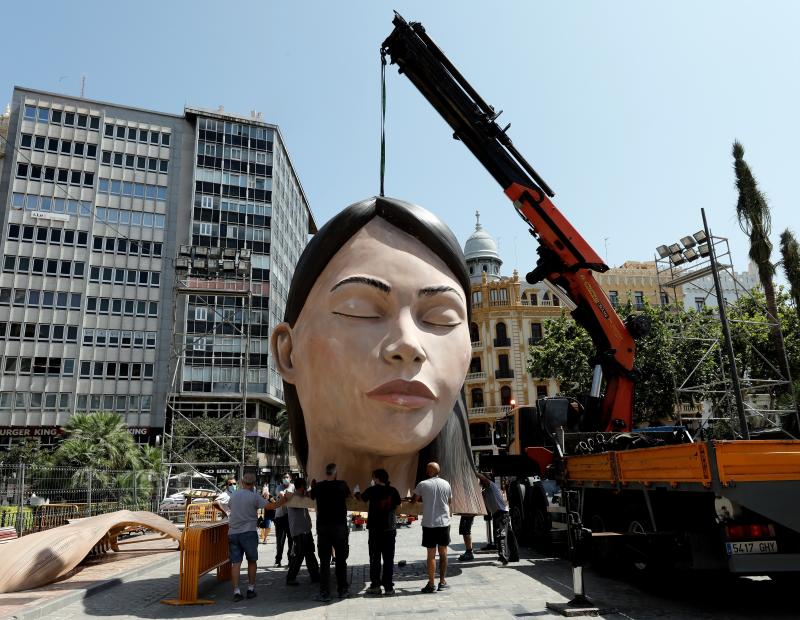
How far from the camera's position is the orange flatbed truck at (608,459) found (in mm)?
5477

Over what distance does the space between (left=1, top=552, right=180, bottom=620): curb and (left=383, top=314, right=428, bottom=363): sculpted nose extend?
Result: 4.46 meters

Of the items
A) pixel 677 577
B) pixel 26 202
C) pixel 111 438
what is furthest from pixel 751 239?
pixel 26 202

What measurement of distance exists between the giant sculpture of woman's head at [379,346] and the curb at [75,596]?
3057 mm

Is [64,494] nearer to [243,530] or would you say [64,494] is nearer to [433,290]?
[243,530]

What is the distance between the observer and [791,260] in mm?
19078

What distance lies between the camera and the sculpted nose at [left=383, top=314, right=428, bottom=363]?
19.2 feet

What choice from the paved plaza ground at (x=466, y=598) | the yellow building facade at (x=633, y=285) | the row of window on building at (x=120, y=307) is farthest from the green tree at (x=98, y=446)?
the yellow building facade at (x=633, y=285)

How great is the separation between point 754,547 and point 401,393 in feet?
11.6

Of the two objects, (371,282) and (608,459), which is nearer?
(371,282)

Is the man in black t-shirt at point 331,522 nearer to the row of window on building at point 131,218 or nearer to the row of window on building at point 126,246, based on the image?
the row of window on building at point 126,246

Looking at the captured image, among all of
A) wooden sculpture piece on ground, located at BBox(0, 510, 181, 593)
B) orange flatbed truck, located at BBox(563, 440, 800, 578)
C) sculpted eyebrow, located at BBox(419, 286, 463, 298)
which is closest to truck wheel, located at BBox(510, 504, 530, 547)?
orange flatbed truck, located at BBox(563, 440, 800, 578)

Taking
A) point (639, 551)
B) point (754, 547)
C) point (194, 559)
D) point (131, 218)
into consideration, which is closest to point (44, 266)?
point (131, 218)

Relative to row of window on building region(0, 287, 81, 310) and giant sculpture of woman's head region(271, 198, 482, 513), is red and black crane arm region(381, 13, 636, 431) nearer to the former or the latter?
giant sculpture of woman's head region(271, 198, 482, 513)

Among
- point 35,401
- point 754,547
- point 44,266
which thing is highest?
point 44,266
